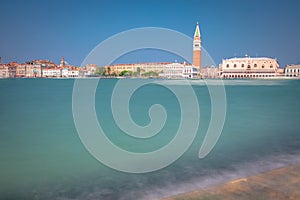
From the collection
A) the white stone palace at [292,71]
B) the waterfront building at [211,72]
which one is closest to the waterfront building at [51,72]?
the waterfront building at [211,72]

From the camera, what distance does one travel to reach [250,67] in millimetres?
73812

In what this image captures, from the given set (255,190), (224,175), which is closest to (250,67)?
(224,175)

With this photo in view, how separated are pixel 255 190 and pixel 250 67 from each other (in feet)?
254

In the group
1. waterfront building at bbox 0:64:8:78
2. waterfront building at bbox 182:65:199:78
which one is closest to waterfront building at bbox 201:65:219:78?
waterfront building at bbox 182:65:199:78

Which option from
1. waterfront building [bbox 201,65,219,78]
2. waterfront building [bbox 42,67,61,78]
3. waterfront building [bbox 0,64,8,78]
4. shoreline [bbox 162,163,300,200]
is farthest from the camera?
waterfront building [bbox 0,64,8,78]

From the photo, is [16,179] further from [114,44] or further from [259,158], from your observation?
[259,158]

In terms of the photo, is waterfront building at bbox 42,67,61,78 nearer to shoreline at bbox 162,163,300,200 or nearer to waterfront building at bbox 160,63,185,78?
waterfront building at bbox 160,63,185,78

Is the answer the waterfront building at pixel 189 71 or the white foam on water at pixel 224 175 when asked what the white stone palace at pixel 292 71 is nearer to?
the waterfront building at pixel 189 71

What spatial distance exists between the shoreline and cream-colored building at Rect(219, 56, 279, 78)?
76509 mm

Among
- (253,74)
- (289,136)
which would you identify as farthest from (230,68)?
(289,136)

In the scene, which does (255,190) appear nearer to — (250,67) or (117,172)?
(117,172)

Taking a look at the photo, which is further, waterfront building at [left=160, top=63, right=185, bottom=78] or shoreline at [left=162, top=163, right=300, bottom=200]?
waterfront building at [left=160, top=63, right=185, bottom=78]

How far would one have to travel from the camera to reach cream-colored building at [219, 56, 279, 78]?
73.2 meters

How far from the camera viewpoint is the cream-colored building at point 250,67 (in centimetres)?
7319
